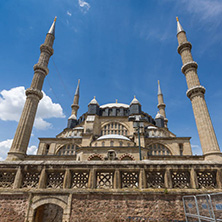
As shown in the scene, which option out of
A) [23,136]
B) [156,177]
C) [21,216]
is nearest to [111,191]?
[156,177]

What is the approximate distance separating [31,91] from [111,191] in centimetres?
1803

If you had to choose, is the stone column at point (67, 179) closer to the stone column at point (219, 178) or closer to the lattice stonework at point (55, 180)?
the lattice stonework at point (55, 180)

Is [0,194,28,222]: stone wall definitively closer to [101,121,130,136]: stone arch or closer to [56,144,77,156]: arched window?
[56,144,77,156]: arched window

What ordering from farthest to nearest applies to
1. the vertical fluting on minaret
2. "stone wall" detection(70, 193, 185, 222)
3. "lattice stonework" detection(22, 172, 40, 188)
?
the vertical fluting on minaret
"lattice stonework" detection(22, 172, 40, 188)
"stone wall" detection(70, 193, 185, 222)

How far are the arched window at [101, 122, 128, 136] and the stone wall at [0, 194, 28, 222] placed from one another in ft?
82.5

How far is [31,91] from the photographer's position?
19.6m

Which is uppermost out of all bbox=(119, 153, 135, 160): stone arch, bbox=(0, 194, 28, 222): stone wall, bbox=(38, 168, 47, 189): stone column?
bbox=(119, 153, 135, 160): stone arch

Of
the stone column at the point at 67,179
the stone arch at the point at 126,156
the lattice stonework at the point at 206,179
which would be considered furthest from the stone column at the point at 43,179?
the stone arch at the point at 126,156

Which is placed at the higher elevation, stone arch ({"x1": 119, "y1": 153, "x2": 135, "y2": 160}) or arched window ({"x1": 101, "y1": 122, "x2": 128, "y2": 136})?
arched window ({"x1": 101, "y1": 122, "x2": 128, "y2": 136})

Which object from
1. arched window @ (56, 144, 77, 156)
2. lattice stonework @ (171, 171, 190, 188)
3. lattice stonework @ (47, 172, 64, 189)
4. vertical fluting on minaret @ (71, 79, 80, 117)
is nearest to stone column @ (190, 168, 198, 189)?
lattice stonework @ (171, 171, 190, 188)

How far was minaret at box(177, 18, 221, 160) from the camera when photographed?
53.1ft

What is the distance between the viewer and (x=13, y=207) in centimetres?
577

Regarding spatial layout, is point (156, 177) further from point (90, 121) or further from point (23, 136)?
point (90, 121)

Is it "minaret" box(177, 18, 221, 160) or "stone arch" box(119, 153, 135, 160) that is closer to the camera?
"minaret" box(177, 18, 221, 160)
